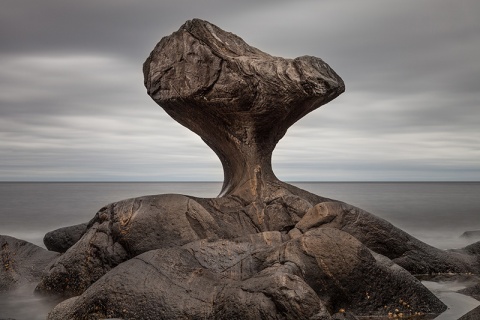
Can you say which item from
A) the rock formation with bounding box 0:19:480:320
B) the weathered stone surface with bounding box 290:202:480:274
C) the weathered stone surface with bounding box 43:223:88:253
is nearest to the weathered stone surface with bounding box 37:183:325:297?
the rock formation with bounding box 0:19:480:320

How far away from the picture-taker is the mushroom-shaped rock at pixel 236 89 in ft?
41.6

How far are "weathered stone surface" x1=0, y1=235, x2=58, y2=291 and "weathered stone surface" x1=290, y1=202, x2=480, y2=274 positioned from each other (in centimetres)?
516

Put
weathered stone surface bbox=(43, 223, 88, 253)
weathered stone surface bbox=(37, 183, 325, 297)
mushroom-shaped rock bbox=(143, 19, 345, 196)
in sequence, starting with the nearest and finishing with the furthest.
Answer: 1. weathered stone surface bbox=(37, 183, 325, 297)
2. mushroom-shaped rock bbox=(143, 19, 345, 196)
3. weathered stone surface bbox=(43, 223, 88, 253)

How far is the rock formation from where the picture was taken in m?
8.40

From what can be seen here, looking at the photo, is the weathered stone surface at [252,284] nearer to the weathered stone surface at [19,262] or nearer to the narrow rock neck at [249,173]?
the narrow rock neck at [249,173]

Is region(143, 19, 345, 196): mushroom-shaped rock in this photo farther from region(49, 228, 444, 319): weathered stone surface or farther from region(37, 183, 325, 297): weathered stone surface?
region(49, 228, 444, 319): weathered stone surface

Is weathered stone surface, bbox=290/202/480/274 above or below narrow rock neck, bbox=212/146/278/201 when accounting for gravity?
below

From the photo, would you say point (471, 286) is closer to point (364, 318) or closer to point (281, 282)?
point (364, 318)

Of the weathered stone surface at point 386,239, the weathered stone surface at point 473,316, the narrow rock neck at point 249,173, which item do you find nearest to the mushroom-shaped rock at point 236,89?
the narrow rock neck at point 249,173

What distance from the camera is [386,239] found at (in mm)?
12641

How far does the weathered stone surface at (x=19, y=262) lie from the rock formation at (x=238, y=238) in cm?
105

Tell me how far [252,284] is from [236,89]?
5399 millimetres

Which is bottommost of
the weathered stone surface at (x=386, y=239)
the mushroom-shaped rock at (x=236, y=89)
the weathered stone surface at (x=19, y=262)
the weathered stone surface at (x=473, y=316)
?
the weathered stone surface at (x=19, y=262)

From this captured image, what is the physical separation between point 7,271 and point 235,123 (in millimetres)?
5252
